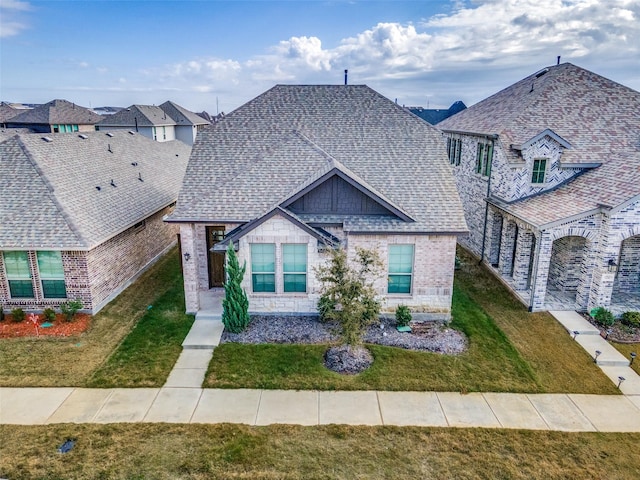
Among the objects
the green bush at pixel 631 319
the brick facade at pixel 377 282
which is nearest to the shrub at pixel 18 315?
the brick facade at pixel 377 282

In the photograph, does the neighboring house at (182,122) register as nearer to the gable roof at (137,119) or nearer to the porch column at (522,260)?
the gable roof at (137,119)

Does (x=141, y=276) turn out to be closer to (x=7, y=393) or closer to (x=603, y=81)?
(x=7, y=393)

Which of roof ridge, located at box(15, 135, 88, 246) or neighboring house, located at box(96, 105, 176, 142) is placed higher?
neighboring house, located at box(96, 105, 176, 142)

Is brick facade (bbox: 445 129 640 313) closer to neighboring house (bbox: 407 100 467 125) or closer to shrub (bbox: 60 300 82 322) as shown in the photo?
shrub (bbox: 60 300 82 322)

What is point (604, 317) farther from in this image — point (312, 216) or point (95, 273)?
point (95, 273)

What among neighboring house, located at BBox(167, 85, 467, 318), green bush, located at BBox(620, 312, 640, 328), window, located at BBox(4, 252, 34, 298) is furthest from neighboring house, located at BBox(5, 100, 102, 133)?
green bush, located at BBox(620, 312, 640, 328)

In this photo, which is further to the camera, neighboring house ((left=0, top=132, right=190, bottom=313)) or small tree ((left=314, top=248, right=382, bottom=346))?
neighboring house ((left=0, top=132, right=190, bottom=313))

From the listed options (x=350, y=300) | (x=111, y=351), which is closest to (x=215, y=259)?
(x=111, y=351)
